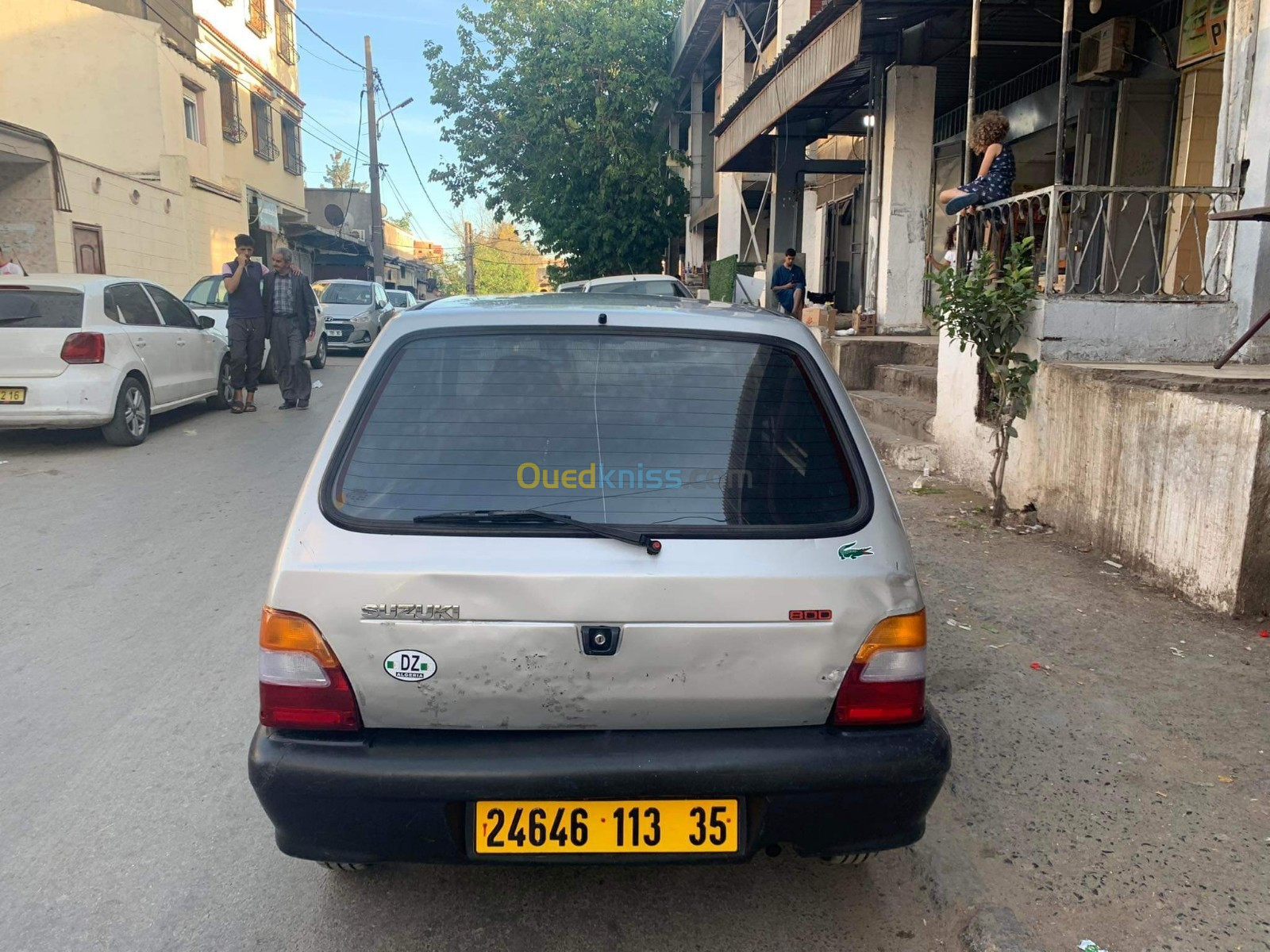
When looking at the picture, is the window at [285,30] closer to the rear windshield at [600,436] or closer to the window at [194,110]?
the window at [194,110]

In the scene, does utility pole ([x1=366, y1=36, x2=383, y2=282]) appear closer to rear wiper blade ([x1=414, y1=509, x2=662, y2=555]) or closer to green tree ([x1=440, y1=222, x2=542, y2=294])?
rear wiper blade ([x1=414, y1=509, x2=662, y2=555])

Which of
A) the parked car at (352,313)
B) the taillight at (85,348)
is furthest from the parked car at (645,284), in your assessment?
the parked car at (352,313)

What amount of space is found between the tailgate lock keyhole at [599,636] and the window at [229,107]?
24662mm

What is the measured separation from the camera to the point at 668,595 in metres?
2.18

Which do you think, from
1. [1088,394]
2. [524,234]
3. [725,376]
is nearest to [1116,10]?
[1088,394]

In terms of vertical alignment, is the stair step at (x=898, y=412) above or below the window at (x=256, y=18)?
below

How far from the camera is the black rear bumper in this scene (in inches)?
84.9

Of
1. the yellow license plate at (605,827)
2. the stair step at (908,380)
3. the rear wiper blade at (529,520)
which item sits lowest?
the yellow license plate at (605,827)

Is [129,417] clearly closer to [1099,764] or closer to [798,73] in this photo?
[798,73]

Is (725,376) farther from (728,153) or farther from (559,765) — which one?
(728,153)

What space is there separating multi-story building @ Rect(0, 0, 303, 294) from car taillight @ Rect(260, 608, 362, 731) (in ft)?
47.1

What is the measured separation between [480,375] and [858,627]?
1123mm

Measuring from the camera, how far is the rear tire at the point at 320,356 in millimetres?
16094

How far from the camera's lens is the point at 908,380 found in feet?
31.0
